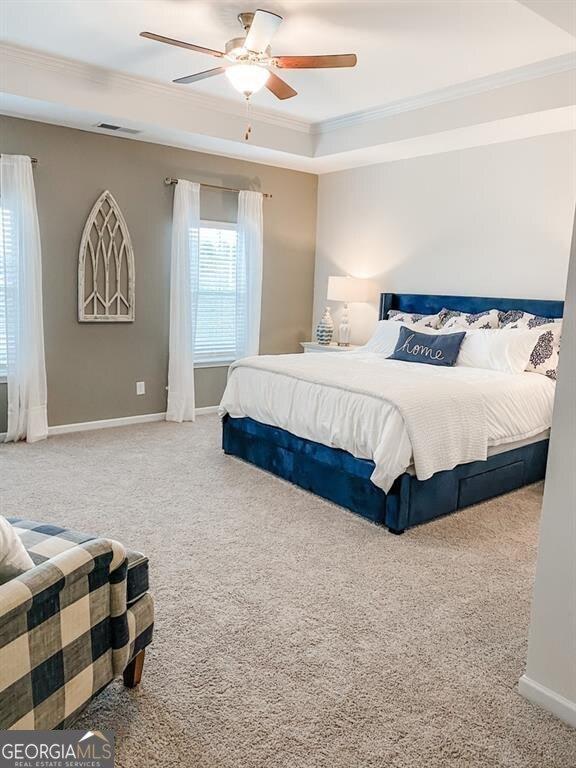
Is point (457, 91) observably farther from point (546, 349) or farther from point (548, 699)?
point (548, 699)

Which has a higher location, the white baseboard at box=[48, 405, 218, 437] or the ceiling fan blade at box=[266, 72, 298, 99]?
the ceiling fan blade at box=[266, 72, 298, 99]

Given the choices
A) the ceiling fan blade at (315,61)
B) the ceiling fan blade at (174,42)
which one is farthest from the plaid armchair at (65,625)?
the ceiling fan blade at (315,61)

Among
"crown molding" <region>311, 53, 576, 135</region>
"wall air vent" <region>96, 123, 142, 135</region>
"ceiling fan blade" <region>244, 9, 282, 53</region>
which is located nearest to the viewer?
"ceiling fan blade" <region>244, 9, 282, 53</region>

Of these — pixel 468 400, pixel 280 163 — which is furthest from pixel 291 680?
pixel 280 163

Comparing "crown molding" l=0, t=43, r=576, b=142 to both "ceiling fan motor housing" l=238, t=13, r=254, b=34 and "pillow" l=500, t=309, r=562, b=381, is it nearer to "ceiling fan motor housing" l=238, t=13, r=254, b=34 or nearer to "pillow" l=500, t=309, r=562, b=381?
"ceiling fan motor housing" l=238, t=13, r=254, b=34

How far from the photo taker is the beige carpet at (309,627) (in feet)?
5.91

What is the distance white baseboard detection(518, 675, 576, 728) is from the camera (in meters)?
1.91

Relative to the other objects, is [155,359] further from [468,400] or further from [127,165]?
[468,400]

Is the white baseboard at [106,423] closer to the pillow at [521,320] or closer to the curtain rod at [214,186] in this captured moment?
the curtain rod at [214,186]

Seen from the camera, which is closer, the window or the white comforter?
the white comforter

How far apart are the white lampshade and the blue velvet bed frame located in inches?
60.1

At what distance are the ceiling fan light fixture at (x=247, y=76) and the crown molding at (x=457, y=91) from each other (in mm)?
1759

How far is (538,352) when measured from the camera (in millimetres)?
4359

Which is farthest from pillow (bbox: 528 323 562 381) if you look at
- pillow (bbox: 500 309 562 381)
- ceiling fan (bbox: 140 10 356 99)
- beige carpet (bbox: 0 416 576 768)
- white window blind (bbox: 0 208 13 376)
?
white window blind (bbox: 0 208 13 376)
